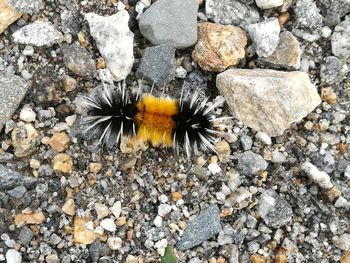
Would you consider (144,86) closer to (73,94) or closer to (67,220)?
(73,94)

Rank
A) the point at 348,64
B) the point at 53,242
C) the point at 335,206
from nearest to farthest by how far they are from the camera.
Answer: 1. the point at 53,242
2. the point at 335,206
3. the point at 348,64

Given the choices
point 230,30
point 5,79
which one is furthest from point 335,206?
point 5,79

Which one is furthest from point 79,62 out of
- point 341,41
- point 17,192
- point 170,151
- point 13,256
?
point 341,41

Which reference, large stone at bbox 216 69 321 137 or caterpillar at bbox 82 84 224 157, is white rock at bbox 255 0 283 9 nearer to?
large stone at bbox 216 69 321 137

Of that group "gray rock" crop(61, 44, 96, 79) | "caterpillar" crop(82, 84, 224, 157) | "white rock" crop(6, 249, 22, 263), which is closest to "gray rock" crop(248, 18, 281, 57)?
"caterpillar" crop(82, 84, 224, 157)

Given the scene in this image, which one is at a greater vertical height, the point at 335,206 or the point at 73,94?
the point at 73,94

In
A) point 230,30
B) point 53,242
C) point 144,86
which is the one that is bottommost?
point 53,242
